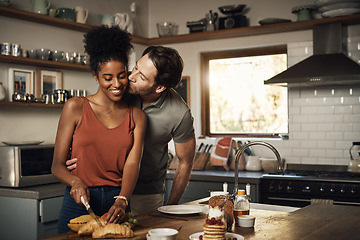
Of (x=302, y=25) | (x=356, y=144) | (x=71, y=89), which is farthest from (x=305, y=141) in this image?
(x=71, y=89)

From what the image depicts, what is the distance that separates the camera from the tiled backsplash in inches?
184

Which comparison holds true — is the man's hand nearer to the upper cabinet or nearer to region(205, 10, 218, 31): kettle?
the upper cabinet

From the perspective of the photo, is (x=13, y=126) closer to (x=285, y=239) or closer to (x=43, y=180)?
(x=43, y=180)

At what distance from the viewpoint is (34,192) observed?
3586mm

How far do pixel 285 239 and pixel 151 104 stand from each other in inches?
46.1

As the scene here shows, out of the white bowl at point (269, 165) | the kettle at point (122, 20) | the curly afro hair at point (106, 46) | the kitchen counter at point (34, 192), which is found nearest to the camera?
the curly afro hair at point (106, 46)

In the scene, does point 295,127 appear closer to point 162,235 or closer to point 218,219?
point 218,219

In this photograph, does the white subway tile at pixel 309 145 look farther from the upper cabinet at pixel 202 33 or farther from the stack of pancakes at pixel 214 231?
the stack of pancakes at pixel 214 231

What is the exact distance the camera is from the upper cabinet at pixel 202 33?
4156 mm

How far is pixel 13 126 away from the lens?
420 cm

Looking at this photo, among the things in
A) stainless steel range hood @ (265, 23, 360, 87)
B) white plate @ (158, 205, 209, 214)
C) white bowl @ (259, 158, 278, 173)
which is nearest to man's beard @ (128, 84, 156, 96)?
white plate @ (158, 205, 209, 214)

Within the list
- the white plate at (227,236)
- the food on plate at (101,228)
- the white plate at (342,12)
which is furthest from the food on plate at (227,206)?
the white plate at (342,12)

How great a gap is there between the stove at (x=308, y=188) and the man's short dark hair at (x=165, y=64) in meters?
2.06

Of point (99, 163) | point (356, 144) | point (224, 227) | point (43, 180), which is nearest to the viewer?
point (224, 227)
